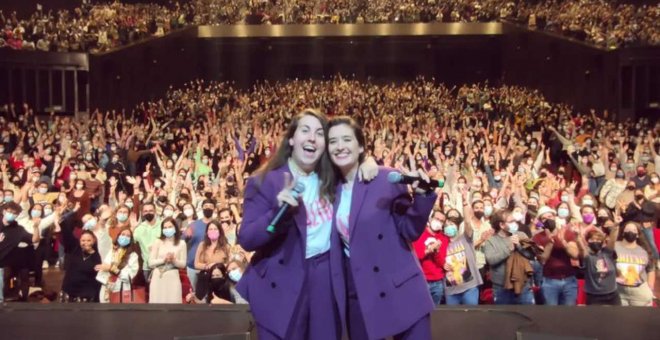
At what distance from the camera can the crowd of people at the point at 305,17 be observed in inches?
768

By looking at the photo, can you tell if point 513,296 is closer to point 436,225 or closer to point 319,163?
point 436,225

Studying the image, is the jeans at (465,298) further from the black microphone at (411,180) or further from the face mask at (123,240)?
the black microphone at (411,180)

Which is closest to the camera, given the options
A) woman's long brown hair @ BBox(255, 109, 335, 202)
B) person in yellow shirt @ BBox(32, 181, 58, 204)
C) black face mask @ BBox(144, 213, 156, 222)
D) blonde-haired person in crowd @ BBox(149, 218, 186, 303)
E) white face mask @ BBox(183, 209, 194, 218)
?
woman's long brown hair @ BBox(255, 109, 335, 202)

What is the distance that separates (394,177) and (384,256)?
328mm

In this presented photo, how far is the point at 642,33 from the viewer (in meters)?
19.4

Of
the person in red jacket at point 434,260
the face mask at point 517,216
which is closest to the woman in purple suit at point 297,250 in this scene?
the person in red jacket at point 434,260

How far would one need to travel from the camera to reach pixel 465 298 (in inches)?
273

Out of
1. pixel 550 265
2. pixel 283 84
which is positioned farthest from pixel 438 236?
pixel 283 84

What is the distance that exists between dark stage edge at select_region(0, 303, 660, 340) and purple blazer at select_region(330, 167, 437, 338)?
6.27 feet

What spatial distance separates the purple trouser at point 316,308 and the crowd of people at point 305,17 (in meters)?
16.9

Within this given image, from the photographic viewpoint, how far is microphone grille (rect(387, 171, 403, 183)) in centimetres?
331

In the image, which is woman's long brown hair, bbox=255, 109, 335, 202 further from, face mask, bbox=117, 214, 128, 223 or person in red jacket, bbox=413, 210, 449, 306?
face mask, bbox=117, 214, 128, 223

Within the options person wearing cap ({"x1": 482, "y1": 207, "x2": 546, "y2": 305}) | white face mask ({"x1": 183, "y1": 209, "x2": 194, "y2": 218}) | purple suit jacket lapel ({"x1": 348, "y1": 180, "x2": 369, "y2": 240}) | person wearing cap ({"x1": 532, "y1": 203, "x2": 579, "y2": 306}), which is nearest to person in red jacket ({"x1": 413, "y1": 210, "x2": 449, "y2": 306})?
person wearing cap ({"x1": 482, "y1": 207, "x2": 546, "y2": 305})

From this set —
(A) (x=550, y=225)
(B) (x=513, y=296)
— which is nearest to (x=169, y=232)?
(B) (x=513, y=296)
